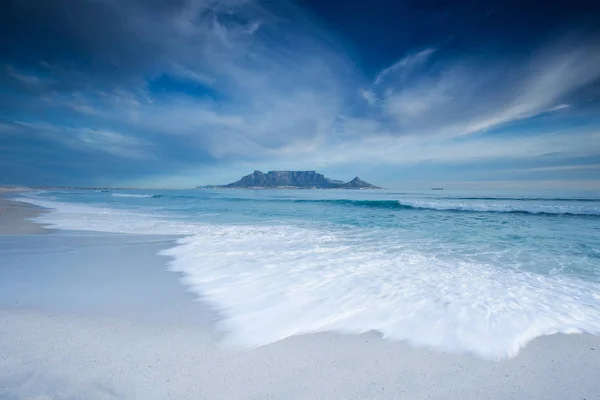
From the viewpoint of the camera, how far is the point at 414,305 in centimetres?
388

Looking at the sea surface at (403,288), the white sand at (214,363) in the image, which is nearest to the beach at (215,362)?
the white sand at (214,363)

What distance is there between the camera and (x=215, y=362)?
2.58m

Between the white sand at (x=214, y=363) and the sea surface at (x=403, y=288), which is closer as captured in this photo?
the white sand at (x=214, y=363)

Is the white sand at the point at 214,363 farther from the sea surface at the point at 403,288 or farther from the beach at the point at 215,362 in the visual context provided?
the sea surface at the point at 403,288

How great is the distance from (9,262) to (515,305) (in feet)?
31.6

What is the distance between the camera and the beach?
2.24m

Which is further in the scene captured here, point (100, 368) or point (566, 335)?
point (566, 335)

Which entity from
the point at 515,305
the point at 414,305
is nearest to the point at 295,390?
the point at 414,305

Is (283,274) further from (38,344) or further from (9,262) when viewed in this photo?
(9,262)

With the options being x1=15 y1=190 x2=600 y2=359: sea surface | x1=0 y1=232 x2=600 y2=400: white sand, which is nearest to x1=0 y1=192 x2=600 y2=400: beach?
x1=0 y1=232 x2=600 y2=400: white sand

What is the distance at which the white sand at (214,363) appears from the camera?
7.33 feet

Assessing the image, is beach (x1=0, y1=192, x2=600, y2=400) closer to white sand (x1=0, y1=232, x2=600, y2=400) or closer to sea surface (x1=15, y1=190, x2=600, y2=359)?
white sand (x1=0, y1=232, x2=600, y2=400)

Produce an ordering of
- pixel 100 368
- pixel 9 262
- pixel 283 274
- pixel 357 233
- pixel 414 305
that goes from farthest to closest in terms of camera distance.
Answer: pixel 357 233
pixel 9 262
pixel 283 274
pixel 414 305
pixel 100 368

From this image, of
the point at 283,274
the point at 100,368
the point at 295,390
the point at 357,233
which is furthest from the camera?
the point at 357,233
